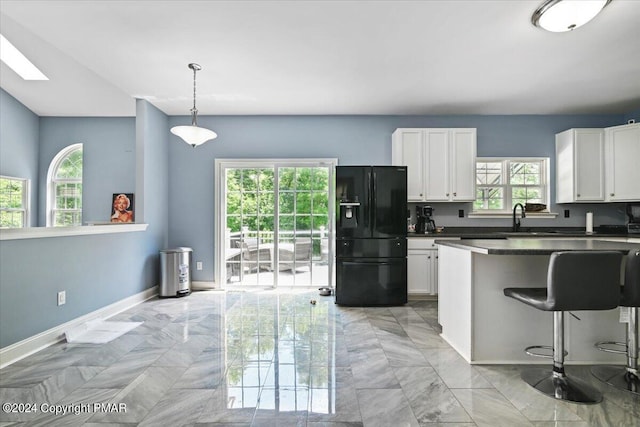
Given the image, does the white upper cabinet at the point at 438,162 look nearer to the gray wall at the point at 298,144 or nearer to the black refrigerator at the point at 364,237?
the gray wall at the point at 298,144

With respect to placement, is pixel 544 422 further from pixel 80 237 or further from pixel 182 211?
pixel 182 211

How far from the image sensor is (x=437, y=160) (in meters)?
4.65

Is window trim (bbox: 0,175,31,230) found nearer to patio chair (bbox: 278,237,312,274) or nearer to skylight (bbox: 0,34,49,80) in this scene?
Result: skylight (bbox: 0,34,49,80)

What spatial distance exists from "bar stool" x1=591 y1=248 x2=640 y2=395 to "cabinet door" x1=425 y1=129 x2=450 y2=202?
103 inches

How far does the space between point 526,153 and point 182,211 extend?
5.20m

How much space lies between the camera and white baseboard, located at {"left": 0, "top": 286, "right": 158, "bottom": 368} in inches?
99.1

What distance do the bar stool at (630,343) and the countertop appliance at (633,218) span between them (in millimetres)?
2957

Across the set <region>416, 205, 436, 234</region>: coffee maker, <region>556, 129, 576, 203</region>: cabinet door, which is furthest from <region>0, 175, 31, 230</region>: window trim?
<region>556, 129, 576, 203</region>: cabinet door

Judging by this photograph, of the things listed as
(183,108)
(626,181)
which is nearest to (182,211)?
(183,108)

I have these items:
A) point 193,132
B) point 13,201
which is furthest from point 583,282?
point 13,201

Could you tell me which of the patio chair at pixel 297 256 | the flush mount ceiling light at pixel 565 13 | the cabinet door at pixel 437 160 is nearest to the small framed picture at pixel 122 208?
the patio chair at pixel 297 256

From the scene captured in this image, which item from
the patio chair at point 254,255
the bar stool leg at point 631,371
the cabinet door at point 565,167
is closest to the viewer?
the bar stool leg at point 631,371

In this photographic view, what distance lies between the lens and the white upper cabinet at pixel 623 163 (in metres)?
4.37

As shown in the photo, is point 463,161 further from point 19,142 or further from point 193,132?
point 19,142
